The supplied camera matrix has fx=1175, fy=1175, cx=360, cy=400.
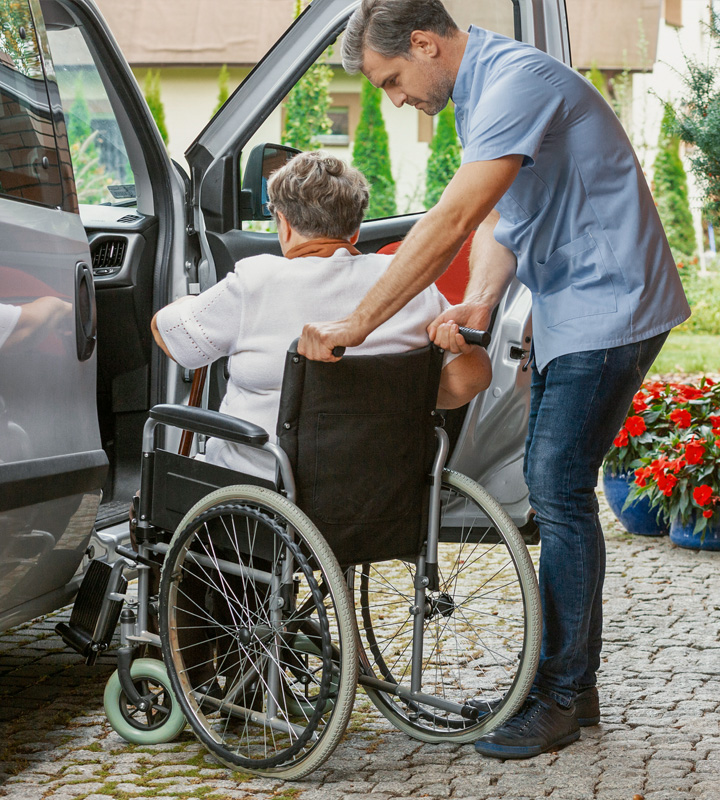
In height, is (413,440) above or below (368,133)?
below

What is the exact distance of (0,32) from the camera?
277cm

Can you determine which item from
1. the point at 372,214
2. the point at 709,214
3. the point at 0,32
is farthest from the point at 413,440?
the point at 372,214

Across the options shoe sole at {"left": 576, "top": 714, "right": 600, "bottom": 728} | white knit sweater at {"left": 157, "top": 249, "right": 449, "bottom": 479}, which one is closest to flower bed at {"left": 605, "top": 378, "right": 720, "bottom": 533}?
shoe sole at {"left": 576, "top": 714, "right": 600, "bottom": 728}

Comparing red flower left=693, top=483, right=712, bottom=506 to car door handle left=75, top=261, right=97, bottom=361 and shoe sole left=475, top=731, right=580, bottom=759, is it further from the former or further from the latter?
car door handle left=75, top=261, right=97, bottom=361

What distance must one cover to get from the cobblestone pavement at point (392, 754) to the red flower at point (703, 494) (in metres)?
1.38

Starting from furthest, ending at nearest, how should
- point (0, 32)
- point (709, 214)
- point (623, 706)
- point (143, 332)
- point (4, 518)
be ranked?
point (709, 214), point (143, 332), point (623, 706), point (0, 32), point (4, 518)

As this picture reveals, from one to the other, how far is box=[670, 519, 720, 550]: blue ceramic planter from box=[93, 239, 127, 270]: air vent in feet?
9.71

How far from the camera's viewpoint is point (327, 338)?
98.7 inches

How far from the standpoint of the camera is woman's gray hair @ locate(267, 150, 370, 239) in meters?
2.73

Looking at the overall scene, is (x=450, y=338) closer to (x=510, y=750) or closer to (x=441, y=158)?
(x=510, y=750)

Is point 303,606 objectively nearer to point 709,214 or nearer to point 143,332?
point 143,332

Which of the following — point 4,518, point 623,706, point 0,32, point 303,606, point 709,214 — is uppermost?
point 0,32

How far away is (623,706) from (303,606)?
107 centimetres

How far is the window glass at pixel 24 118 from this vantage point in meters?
2.74
